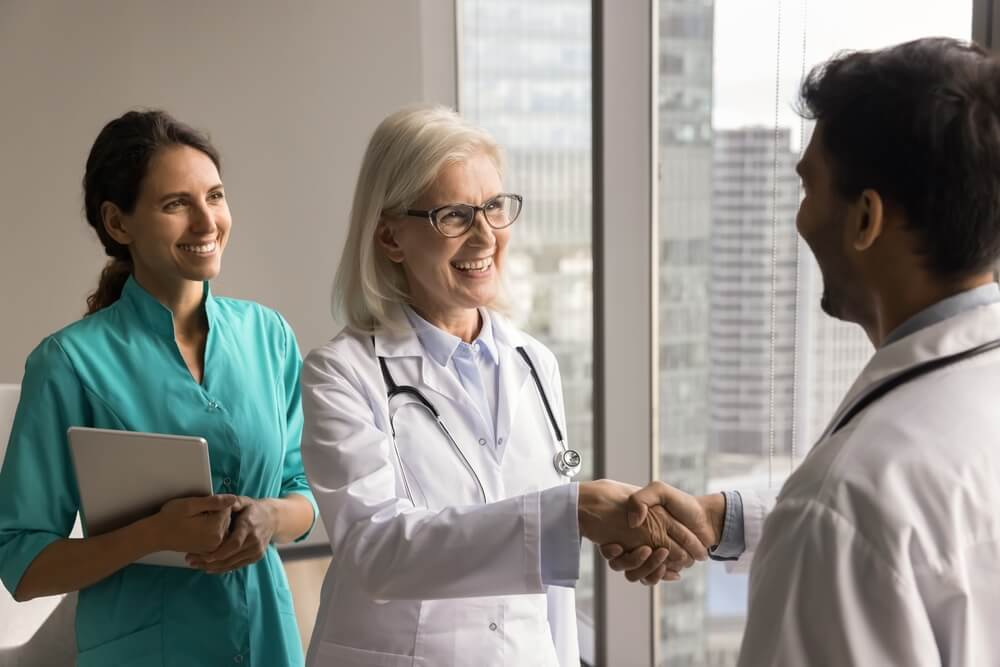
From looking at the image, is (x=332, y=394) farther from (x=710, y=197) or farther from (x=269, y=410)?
(x=710, y=197)

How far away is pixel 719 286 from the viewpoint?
2.37m

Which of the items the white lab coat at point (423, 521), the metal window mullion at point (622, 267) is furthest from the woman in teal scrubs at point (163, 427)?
the metal window mullion at point (622, 267)

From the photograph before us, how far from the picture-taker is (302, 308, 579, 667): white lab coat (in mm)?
1450

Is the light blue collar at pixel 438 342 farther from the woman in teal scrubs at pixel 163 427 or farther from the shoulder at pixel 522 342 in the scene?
the woman in teal scrubs at pixel 163 427

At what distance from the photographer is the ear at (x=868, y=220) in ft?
3.31

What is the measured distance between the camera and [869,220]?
1019 millimetres

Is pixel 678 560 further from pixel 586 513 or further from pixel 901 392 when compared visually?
pixel 901 392

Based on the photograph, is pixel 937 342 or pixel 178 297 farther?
pixel 178 297

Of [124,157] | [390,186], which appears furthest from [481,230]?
[124,157]

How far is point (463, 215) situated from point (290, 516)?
0.67m

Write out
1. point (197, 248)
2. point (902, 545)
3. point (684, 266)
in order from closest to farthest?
point (902, 545) < point (197, 248) < point (684, 266)

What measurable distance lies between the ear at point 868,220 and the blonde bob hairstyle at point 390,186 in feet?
2.53

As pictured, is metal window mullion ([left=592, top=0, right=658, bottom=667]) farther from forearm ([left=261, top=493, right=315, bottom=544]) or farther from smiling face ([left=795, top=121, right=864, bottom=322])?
smiling face ([left=795, top=121, right=864, bottom=322])

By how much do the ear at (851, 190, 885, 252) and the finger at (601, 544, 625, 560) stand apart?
706 mm
